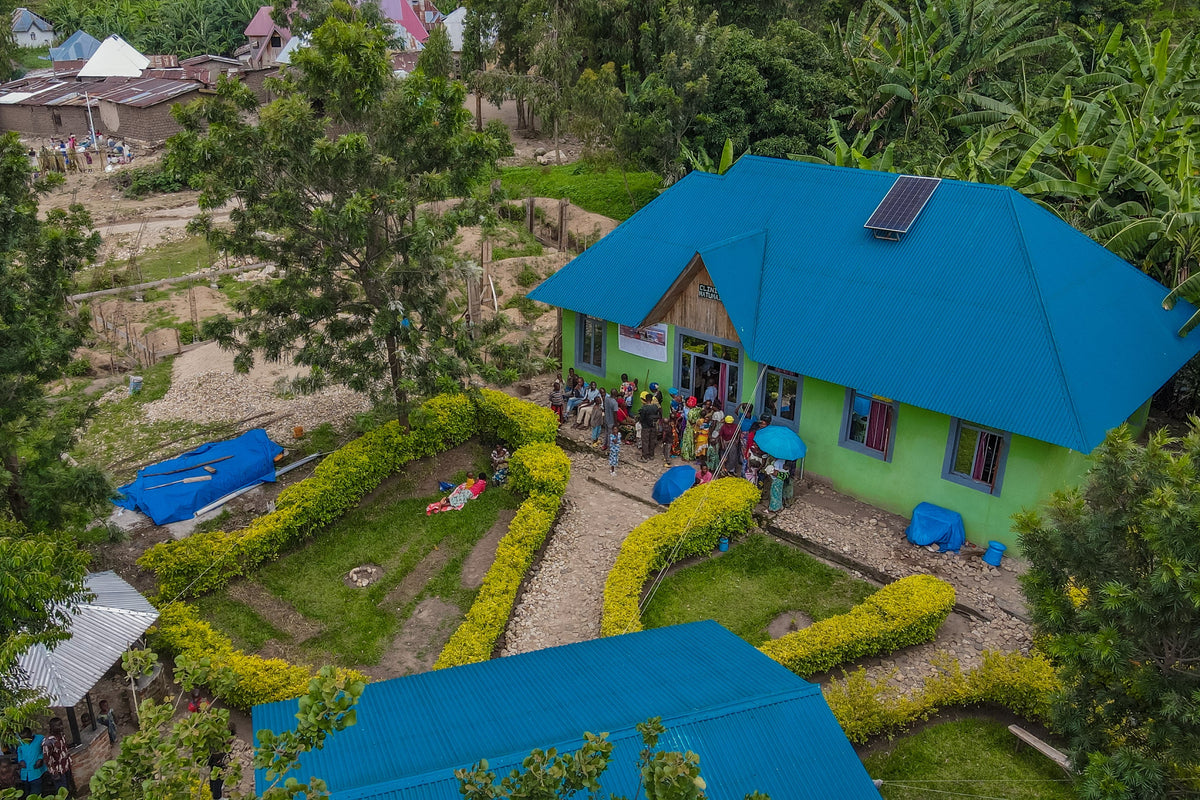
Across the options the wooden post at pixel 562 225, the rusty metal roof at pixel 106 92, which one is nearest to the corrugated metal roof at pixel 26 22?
the rusty metal roof at pixel 106 92

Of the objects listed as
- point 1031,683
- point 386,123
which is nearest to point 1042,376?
point 1031,683

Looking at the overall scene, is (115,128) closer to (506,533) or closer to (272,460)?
(272,460)

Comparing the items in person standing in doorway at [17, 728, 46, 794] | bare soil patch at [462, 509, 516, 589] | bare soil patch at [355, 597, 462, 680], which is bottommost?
bare soil patch at [355, 597, 462, 680]

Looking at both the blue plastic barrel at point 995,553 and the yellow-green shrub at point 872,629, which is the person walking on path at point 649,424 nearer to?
the yellow-green shrub at point 872,629

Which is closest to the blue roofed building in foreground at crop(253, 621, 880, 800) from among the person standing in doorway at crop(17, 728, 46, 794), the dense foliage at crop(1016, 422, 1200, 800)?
the dense foliage at crop(1016, 422, 1200, 800)

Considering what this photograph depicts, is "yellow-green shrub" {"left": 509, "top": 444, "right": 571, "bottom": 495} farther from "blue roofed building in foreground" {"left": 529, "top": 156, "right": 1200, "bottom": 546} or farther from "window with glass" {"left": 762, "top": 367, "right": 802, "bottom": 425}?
"window with glass" {"left": 762, "top": 367, "right": 802, "bottom": 425}
